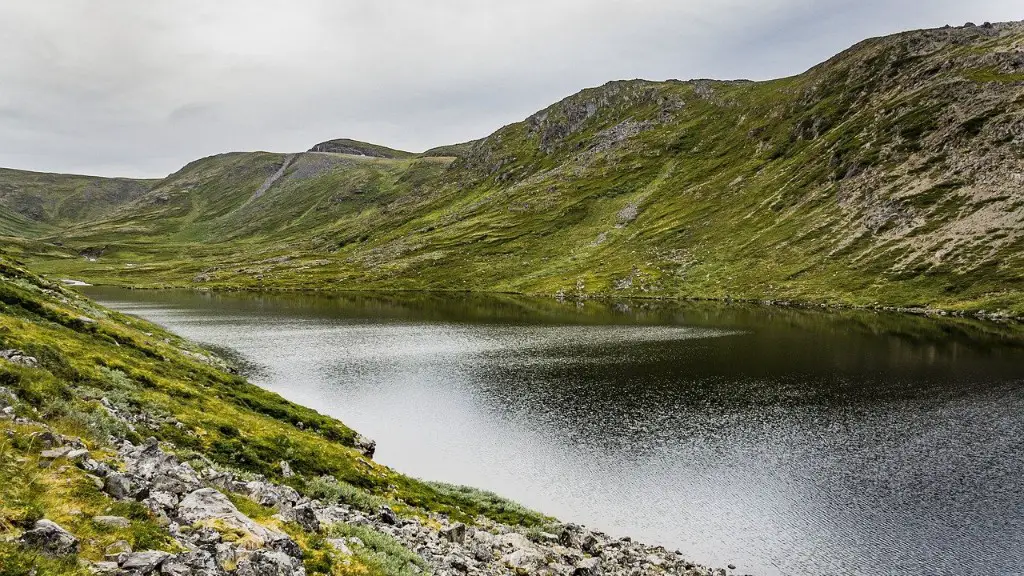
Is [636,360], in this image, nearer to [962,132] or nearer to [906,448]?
[906,448]

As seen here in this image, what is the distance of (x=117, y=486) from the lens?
1600 cm

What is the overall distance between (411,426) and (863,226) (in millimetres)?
186043

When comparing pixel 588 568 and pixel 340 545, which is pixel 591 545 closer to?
pixel 588 568

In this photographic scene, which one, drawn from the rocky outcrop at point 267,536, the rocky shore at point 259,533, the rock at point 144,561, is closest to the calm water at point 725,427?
the rocky outcrop at point 267,536

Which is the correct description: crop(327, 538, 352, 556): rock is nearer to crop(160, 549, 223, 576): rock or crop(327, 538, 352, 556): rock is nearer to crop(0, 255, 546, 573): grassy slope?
crop(160, 549, 223, 576): rock

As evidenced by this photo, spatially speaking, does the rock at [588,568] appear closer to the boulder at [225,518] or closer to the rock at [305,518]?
the rock at [305,518]

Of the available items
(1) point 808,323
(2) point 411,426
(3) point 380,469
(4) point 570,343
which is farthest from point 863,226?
(3) point 380,469

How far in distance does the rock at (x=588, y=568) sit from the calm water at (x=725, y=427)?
985cm

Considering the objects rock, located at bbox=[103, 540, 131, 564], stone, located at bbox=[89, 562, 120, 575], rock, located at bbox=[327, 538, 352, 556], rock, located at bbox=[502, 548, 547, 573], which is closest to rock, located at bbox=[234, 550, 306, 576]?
rock, located at bbox=[103, 540, 131, 564]

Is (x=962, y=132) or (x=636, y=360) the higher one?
(x=962, y=132)

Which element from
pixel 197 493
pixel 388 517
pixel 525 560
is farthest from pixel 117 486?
pixel 525 560

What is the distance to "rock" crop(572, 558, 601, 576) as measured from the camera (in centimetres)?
2630

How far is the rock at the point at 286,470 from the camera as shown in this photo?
99.1 feet

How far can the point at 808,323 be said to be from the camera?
130 m
